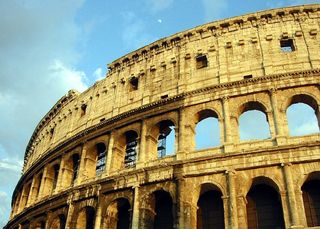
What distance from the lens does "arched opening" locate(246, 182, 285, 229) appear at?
16516 mm

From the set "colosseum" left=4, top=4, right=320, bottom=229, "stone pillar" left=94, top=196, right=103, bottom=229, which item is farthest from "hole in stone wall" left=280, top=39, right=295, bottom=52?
"stone pillar" left=94, top=196, right=103, bottom=229

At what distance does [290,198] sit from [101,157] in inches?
499

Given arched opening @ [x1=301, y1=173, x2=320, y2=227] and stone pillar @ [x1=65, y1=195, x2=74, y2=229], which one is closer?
arched opening @ [x1=301, y1=173, x2=320, y2=227]

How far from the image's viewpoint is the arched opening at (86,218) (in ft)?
67.7

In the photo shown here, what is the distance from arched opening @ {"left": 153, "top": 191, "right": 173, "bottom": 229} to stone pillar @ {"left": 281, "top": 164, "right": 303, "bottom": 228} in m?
5.49

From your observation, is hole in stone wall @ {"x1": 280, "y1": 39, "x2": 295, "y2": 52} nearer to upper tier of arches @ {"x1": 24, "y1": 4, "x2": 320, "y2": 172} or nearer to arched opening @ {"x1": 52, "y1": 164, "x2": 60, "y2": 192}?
upper tier of arches @ {"x1": 24, "y1": 4, "x2": 320, "y2": 172}

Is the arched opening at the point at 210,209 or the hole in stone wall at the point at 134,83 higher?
the hole in stone wall at the point at 134,83

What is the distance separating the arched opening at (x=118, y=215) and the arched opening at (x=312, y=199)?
8.17 metres

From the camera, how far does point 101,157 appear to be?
24781mm

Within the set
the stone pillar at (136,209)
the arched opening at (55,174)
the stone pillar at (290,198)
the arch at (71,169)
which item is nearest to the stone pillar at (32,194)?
the arched opening at (55,174)

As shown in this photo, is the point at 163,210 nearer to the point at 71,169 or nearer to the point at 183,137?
→ the point at 183,137

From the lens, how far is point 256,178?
662 inches

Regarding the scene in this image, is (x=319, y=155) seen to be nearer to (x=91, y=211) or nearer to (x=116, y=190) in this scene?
(x=116, y=190)

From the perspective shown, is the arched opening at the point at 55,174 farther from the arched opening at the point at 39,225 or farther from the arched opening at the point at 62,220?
the arched opening at the point at 62,220
